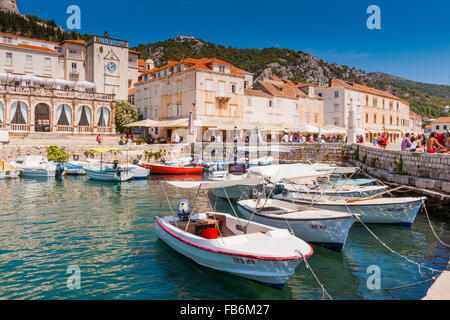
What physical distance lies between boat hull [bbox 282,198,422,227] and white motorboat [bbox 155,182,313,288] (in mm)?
5362

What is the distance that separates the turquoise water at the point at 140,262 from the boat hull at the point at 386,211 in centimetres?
33

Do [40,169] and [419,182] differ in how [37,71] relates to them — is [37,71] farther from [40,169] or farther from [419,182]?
[419,182]

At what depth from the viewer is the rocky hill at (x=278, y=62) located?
10375cm

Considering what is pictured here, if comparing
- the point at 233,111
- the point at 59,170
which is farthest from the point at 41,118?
the point at 233,111

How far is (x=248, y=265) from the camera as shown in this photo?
801 centimetres

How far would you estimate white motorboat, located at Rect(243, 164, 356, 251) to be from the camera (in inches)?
421

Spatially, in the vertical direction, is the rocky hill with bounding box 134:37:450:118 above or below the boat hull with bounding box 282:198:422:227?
above

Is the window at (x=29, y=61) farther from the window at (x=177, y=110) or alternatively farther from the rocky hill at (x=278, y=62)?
the rocky hill at (x=278, y=62)

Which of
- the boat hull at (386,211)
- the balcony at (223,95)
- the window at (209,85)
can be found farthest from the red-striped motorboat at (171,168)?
the boat hull at (386,211)

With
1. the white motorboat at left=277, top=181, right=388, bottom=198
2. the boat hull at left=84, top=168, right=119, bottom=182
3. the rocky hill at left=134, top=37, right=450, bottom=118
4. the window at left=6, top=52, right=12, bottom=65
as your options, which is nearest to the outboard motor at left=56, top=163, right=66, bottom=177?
the boat hull at left=84, top=168, right=119, bottom=182

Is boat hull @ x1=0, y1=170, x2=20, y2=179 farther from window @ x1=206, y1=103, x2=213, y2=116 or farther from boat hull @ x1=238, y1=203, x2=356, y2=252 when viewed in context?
boat hull @ x1=238, y1=203, x2=356, y2=252

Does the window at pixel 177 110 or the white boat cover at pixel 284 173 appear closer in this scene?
the white boat cover at pixel 284 173

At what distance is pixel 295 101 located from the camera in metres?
53.9
